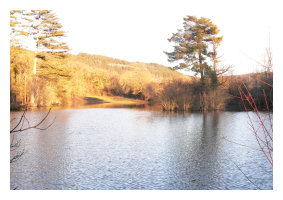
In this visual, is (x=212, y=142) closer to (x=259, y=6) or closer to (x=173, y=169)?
(x=173, y=169)

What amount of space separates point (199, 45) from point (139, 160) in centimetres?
814

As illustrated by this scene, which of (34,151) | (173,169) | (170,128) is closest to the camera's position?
(173,169)

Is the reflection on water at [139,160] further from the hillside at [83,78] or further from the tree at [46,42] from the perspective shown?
the tree at [46,42]

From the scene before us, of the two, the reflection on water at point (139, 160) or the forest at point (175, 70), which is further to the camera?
the forest at point (175, 70)

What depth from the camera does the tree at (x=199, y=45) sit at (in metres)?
12.1

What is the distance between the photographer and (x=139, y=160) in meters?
4.84

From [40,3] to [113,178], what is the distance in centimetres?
275

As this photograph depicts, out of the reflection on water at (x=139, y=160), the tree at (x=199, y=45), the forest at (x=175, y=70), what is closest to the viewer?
the reflection on water at (x=139, y=160)

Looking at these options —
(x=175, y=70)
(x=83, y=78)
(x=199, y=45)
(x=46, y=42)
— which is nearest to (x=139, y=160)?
(x=199, y=45)

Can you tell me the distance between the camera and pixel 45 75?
13.7m

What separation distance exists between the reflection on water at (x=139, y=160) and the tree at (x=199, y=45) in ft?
16.0

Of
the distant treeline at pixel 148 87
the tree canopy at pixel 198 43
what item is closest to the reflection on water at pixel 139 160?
the distant treeline at pixel 148 87

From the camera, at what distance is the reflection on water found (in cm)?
395
